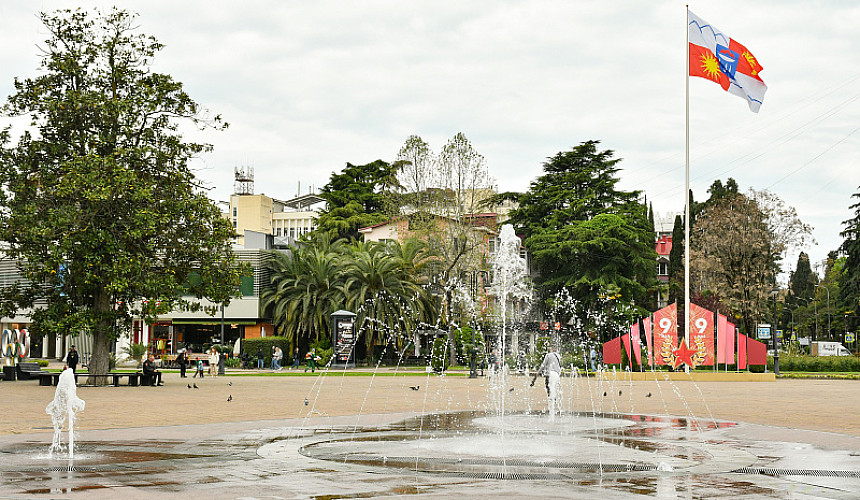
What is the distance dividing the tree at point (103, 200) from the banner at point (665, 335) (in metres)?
18.1

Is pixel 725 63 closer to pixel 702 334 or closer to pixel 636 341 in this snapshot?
pixel 702 334

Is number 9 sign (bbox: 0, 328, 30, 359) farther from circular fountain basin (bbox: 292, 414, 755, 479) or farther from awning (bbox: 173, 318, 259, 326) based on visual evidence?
circular fountain basin (bbox: 292, 414, 755, 479)

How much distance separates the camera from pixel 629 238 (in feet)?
207

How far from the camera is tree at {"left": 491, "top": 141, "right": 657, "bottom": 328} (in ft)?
206

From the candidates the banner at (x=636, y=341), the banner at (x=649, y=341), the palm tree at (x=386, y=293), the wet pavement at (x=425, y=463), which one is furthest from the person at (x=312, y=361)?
the wet pavement at (x=425, y=463)

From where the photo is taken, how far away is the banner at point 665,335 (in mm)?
37438

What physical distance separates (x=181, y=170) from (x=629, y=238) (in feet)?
129

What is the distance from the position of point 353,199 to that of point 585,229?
22802 millimetres

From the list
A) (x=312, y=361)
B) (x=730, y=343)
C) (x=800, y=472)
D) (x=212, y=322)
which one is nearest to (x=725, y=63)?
(x=730, y=343)

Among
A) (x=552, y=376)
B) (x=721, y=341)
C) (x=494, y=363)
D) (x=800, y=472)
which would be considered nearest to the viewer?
(x=800, y=472)

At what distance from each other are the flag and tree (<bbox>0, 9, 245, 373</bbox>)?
18826 millimetres

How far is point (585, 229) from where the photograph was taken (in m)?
62.5

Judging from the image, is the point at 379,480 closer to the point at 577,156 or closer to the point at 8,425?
the point at 8,425

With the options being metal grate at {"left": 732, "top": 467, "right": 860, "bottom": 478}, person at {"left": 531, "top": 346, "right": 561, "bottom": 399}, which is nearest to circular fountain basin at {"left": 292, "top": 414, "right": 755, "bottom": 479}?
metal grate at {"left": 732, "top": 467, "right": 860, "bottom": 478}
